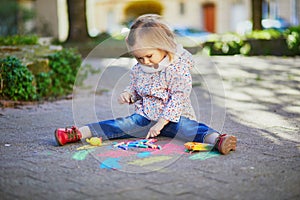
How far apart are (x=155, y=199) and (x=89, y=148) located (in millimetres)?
A: 1317

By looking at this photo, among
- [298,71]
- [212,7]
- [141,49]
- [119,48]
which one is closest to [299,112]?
[141,49]

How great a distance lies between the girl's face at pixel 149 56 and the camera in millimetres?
3930

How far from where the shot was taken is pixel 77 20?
13.8 m

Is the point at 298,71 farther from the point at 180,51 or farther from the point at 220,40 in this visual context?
the point at 180,51

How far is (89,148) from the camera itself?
3938 mm

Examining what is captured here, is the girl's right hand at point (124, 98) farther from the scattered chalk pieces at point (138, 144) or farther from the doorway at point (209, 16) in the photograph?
the doorway at point (209, 16)

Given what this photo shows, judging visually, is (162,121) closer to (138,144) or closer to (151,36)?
(138,144)

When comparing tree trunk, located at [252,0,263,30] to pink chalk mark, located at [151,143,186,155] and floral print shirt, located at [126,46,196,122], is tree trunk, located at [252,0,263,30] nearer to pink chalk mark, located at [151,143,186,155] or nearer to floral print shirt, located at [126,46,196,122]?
floral print shirt, located at [126,46,196,122]

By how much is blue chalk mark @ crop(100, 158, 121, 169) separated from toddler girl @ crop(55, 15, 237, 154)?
0.49 metres

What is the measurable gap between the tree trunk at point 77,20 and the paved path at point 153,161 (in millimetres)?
7727

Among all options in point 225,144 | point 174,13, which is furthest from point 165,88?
point 174,13

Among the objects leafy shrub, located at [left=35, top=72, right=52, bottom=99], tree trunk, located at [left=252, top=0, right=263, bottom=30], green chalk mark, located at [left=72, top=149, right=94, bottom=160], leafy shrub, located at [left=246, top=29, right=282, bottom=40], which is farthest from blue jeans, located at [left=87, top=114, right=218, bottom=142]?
tree trunk, located at [left=252, top=0, right=263, bottom=30]

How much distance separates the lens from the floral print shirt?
405cm

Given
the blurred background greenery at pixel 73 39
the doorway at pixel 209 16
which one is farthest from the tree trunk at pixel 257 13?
the doorway at pixel 209 16
